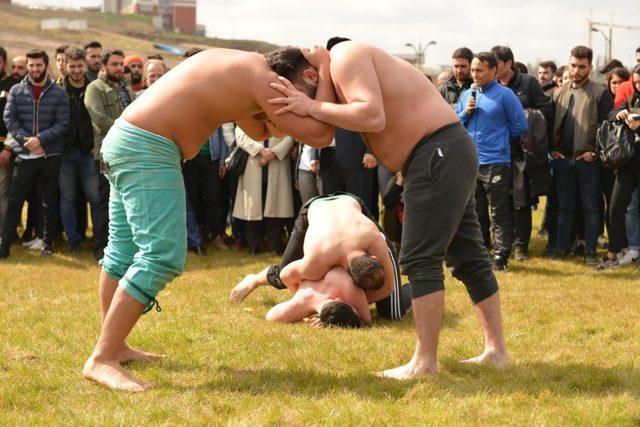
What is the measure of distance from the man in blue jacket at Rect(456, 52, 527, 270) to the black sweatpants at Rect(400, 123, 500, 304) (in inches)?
178

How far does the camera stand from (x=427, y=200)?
189 inches

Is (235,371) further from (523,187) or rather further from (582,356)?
(523,187)

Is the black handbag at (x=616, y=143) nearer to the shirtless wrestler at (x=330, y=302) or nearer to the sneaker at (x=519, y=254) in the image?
the sneaker at (x=519, y=254)

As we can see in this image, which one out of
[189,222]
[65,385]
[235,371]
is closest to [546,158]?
[189,222]

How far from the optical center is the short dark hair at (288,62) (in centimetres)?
474

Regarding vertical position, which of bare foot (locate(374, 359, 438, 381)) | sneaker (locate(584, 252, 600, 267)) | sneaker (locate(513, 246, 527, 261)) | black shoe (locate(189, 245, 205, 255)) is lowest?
black shoe (locate(189, 245, 205, 255))

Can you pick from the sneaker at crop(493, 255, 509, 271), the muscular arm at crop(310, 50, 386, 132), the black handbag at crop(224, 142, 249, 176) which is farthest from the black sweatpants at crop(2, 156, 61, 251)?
the muscular arm at crop(310, 50, 386, 132)

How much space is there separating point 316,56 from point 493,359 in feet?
6.79

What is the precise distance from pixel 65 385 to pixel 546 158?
261 inches

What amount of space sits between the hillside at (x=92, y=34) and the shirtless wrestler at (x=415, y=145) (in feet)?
151

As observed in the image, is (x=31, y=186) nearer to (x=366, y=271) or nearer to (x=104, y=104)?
(x=104, y=104)

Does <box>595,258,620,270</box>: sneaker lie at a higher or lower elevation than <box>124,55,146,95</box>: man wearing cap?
lower

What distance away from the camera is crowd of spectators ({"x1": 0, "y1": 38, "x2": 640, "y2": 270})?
9516mm

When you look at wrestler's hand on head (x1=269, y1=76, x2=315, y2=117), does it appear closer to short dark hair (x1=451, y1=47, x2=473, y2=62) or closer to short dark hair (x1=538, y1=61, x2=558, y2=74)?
short dark hair (x1=451, y1=47, x2=473, y2=62)
